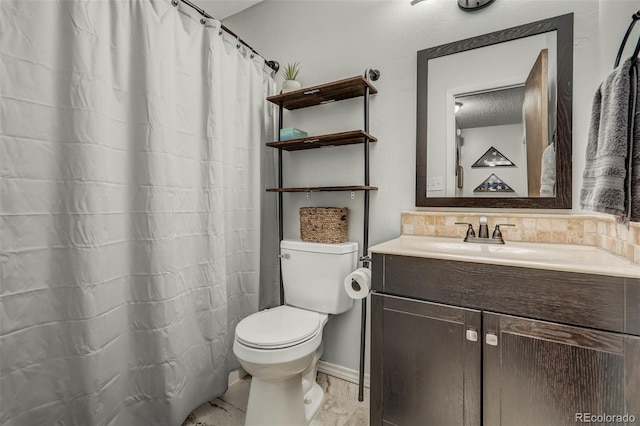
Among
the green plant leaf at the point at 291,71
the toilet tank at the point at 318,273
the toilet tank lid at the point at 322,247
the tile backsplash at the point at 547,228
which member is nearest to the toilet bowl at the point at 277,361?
the toilet tank at the point at 318,273

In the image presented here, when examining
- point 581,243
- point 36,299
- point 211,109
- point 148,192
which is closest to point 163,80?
point 211,109

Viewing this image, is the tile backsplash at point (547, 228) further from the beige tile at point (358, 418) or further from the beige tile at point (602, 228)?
the beige tile at point (358, 418)

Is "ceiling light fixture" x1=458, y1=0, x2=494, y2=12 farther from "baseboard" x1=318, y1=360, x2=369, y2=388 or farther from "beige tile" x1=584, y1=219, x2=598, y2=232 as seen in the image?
"baseboard" x1=318, y1=360, x2=369, y2=388

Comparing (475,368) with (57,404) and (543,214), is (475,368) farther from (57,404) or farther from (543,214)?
(57,404)

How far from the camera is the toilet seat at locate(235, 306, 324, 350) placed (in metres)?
1.26

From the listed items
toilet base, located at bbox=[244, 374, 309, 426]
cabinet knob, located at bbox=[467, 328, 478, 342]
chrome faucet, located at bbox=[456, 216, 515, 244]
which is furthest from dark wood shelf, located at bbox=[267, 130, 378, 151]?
toilet base, located at bbox=[244, 374, 309, 426]

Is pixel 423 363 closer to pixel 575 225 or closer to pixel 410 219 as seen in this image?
pixel 410 219

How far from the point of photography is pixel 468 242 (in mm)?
1394

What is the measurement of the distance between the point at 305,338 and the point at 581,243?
1.26m

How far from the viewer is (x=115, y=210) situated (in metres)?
1.17

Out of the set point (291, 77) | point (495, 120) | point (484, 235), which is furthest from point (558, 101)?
point (291, 77)

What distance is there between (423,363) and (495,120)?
1182mm

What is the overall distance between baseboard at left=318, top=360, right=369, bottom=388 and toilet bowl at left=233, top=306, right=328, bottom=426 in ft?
1.04
